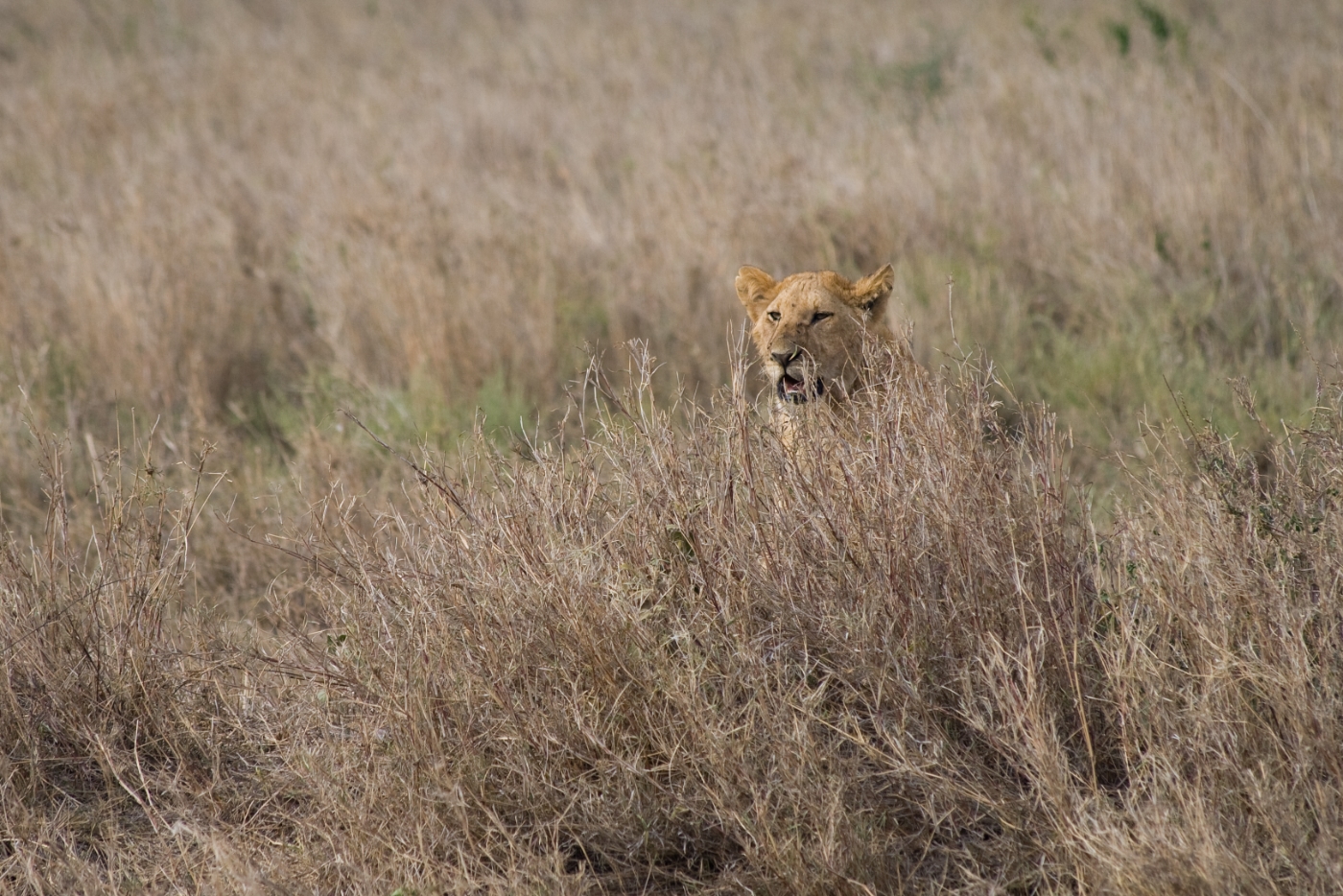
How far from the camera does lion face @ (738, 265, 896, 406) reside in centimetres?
395

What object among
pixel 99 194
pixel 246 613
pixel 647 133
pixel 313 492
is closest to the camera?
pixel 246 613

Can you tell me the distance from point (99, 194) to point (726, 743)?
7654 mm

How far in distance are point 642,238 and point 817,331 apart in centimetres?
386

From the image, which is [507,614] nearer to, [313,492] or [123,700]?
[123,700]

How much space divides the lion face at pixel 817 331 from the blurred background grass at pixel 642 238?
2.95 ft

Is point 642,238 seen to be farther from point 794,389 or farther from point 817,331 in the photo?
point 794,389

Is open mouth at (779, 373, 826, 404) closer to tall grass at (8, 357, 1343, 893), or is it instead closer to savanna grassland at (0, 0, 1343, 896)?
savanna grassland at (0, 0, 1343, 896)

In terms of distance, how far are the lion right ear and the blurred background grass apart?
44.4 inches

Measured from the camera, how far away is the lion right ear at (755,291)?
4.34 meters

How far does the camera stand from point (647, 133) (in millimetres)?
9477

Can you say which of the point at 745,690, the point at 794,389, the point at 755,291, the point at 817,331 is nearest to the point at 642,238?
the point at 755,291

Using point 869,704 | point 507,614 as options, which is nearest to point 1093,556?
point 869,704

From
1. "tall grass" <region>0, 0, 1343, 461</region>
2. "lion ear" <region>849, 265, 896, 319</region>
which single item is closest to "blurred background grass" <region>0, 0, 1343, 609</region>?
"tall grass" <region>0, 0, 1343, 461</region>

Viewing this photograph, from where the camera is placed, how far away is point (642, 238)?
7.73 metres
